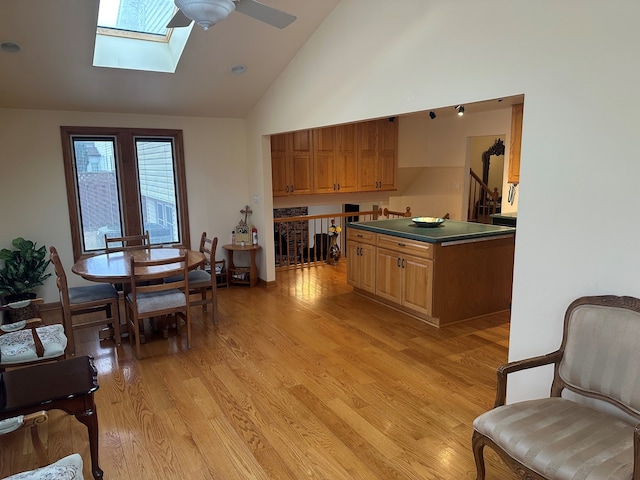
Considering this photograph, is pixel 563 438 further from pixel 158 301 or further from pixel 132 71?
pixel 132 71

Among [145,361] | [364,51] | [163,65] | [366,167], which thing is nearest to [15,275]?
[145,361]

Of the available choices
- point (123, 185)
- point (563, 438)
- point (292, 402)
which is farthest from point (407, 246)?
point (123, 185)

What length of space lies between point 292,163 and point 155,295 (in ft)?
9.66

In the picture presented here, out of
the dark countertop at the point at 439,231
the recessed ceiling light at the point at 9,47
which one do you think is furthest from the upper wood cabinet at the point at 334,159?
the recessed ceiling light at the point at 9,47

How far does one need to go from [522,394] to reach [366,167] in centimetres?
474

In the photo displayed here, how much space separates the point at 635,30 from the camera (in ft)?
6.13

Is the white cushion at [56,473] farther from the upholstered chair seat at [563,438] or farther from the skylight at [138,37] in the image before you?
the skylight at [138,37]

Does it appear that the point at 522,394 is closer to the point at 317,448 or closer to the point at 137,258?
the point at 317,448

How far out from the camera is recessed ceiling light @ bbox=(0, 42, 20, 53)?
11.7ft

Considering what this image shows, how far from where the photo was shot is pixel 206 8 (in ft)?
7.11

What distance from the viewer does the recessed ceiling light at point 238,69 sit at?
4539 millimetres

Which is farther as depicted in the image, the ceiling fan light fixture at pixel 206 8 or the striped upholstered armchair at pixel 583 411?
the ceiling fan light fixture at pixel 206 8

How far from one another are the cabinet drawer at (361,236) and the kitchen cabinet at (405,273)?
0.13 meters

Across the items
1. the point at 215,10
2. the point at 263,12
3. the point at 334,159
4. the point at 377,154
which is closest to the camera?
the point at 215,10
